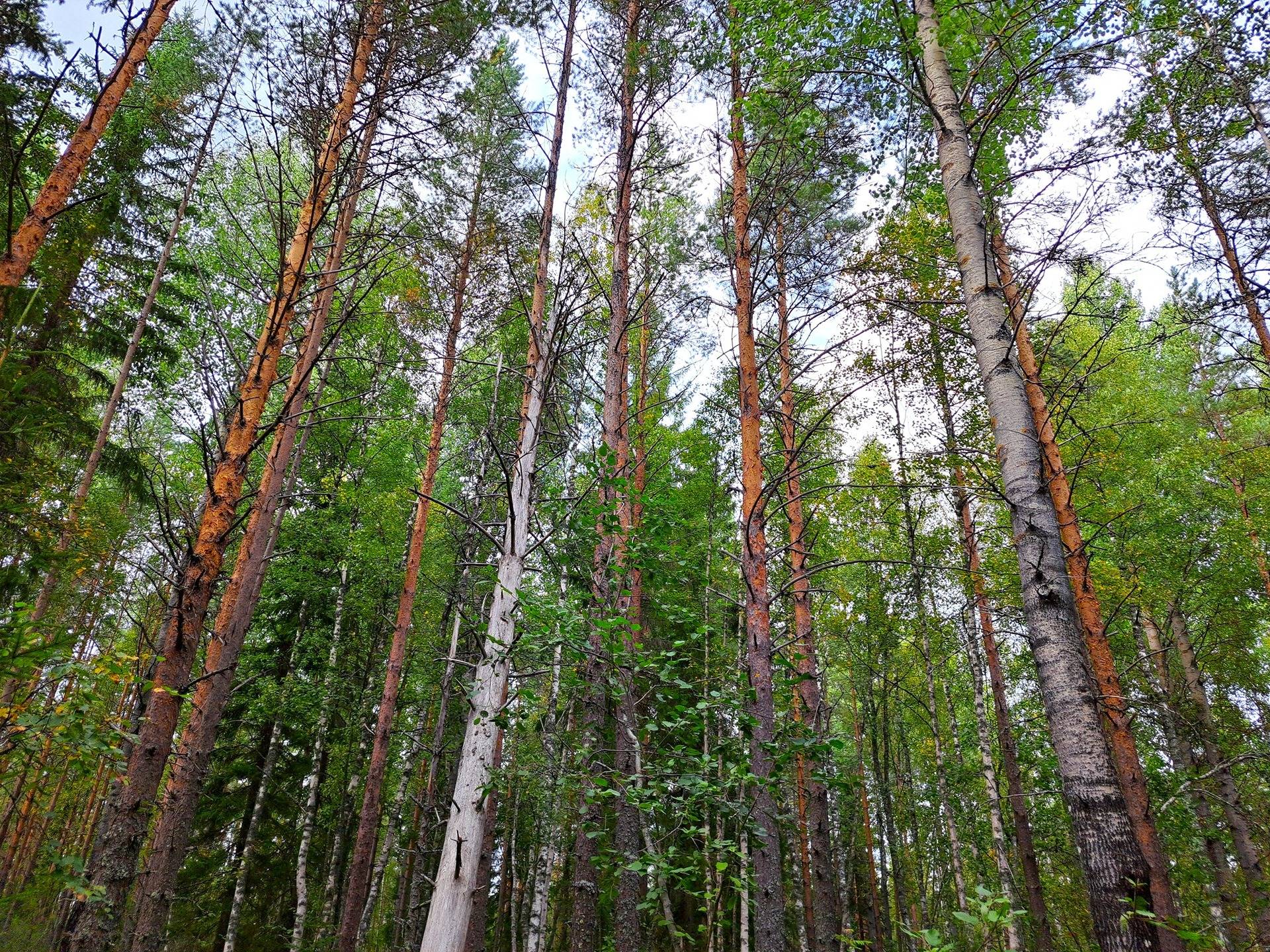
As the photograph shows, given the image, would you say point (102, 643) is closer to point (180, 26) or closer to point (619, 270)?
point (180, 26)

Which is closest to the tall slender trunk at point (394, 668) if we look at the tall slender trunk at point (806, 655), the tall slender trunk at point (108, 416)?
the tall slender trunk at point (108, 416)

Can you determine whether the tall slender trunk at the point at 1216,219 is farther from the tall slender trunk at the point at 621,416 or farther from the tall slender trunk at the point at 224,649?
the tall slender trunk at the point at 224,649

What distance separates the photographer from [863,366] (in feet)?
34.7

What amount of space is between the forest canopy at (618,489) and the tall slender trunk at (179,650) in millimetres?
26

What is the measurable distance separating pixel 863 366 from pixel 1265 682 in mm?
14164

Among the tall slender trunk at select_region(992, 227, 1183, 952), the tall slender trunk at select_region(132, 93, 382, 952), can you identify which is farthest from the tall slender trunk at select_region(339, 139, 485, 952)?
the tall slender trunk at select_region(992, 227, 1183, 952)

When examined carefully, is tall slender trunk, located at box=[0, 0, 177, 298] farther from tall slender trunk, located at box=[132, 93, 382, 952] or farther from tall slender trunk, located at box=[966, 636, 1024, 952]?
tall slender trunk, located at box=[966, 636, 1024, 952]

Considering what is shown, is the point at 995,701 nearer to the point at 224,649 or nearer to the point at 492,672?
the point at 492,672

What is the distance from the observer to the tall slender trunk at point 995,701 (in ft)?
30.5

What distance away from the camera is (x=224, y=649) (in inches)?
294

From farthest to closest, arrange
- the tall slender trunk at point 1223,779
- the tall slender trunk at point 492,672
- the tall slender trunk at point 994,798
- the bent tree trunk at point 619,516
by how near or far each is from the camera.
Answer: the tall slender trunk at point 1223,779
the tall slender trunk at point 994,798
the bent tree trunk at point 619,516
the tall slender trunk at point 492,672

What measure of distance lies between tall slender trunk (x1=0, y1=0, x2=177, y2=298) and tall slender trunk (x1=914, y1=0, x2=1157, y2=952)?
652 cm

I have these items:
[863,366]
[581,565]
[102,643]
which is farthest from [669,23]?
[102,643]

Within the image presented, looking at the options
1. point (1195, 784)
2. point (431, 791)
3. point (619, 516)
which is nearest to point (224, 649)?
point (619, 516)
